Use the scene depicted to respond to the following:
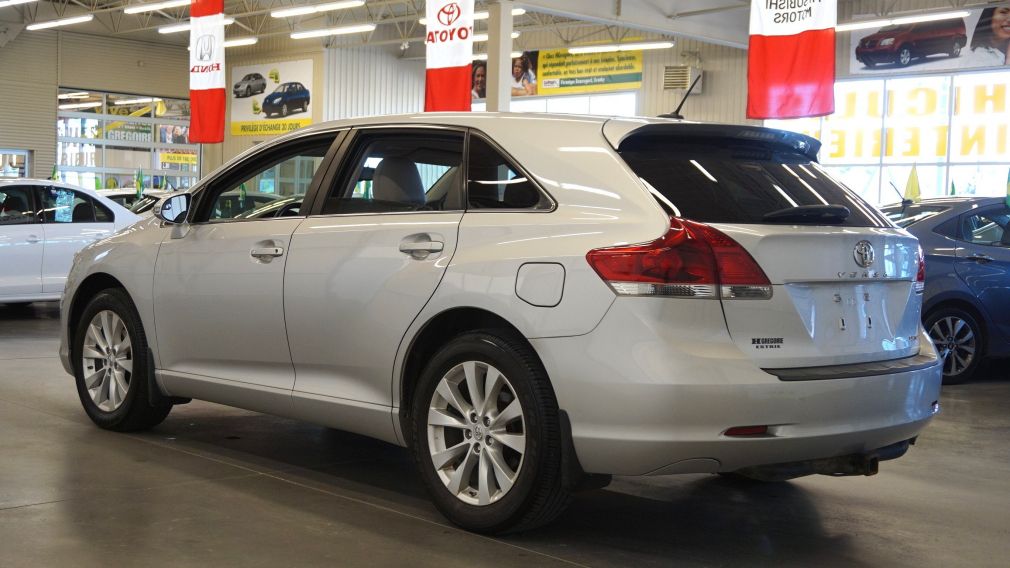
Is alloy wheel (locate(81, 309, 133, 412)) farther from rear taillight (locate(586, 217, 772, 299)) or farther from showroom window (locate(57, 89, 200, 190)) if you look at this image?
showroom window (locate(57, 89, 200, 190))

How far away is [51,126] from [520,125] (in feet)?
105

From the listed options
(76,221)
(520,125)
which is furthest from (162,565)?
(76,221)

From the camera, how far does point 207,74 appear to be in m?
18.3

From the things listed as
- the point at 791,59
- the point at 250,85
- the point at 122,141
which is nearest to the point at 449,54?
the point at 791,59

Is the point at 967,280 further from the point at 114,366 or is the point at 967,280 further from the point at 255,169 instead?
the point at 114,366

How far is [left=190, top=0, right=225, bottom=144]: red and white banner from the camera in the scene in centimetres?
1809

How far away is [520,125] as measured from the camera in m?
4.22

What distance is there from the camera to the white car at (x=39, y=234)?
11.3 m

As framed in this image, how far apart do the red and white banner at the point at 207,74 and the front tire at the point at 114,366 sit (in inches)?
500

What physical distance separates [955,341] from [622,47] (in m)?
19.0

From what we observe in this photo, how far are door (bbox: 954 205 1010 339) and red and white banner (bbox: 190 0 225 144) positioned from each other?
40.7 ft

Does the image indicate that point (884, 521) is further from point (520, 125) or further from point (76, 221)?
point (76, 221)

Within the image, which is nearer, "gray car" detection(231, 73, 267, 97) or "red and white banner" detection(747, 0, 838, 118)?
"red and white banner" detection(747, 0, 838, 118)

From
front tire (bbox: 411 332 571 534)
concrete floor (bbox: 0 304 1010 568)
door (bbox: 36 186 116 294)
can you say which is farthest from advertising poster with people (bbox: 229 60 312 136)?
front tire (bbox: 411 332 571 534)
